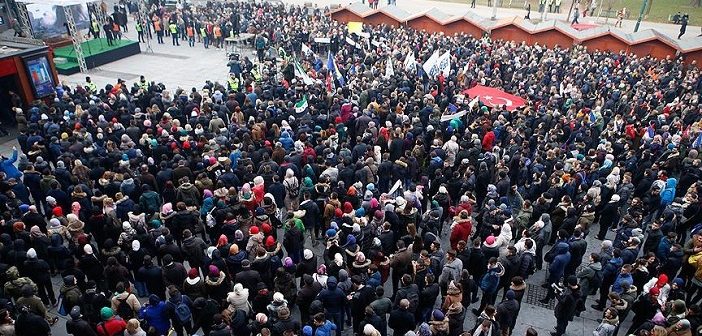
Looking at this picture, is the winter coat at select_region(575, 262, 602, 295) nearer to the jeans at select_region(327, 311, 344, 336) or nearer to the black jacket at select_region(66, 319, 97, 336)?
the jeans at select_region(327, 311, 344, 336)

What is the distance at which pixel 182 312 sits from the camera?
25.4 feet

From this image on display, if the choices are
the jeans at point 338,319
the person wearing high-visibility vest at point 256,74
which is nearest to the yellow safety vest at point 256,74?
the person wearing high-visibility vest at point 256,74

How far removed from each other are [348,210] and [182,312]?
3668 mm

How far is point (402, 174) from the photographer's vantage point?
41.0ft

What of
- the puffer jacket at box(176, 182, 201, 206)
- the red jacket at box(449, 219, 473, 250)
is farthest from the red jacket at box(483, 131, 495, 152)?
the puffer jacket at box(176, 182, 201, 206)

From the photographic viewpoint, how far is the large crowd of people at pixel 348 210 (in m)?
8.07

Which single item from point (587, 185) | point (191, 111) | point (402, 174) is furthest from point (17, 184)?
point (587, 185)

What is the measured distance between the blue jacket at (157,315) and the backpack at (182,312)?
0.18m

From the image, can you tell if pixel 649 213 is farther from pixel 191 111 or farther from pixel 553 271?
pixel 191 111

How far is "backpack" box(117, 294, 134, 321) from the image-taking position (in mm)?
7703

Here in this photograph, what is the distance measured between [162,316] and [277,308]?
183 centimetres

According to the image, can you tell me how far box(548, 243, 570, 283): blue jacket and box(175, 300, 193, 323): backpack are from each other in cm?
660

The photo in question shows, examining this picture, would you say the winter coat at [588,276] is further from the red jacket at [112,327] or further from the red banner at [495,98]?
the red banner at [495,98]

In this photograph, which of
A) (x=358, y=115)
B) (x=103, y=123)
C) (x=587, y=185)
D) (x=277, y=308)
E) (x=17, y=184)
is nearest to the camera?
(x=277, y=308)
